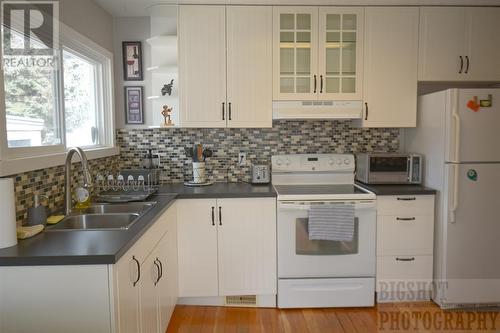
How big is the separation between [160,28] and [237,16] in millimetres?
630

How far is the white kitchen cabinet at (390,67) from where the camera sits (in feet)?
8.95

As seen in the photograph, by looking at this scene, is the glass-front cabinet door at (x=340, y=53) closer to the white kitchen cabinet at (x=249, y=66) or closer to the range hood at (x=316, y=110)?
the range hood at (x=316, y=110)

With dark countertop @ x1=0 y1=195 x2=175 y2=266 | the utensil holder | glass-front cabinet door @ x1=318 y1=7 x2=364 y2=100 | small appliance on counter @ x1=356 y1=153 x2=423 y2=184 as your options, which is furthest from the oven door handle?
dark countertop @ x1=0 y1=195 x2=175 y2=266

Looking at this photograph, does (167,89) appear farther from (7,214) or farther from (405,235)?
(405,235)

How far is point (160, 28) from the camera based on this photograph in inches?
107

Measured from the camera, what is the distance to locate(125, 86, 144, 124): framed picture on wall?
299 centimetres

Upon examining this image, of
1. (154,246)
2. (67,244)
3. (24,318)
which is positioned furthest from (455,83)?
(24,318)

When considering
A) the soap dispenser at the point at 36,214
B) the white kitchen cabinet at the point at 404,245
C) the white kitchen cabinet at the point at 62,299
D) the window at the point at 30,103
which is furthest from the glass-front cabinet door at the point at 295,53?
the white kitchen cabinet at the point at 62,299

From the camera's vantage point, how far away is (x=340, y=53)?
2764 millimetres

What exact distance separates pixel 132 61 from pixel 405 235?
2678 millimetres

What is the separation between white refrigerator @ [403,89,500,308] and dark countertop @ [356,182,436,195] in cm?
10

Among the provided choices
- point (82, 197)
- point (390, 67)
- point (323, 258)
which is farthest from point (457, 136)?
point (82, 197)

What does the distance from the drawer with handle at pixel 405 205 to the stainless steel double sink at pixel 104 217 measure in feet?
5.49

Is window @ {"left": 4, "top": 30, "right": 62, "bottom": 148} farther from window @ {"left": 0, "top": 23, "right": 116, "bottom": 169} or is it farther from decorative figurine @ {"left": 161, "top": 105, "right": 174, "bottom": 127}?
decorative figurine @ {"left": 161, "top": 105, "right": 174, "bottom": 127}
